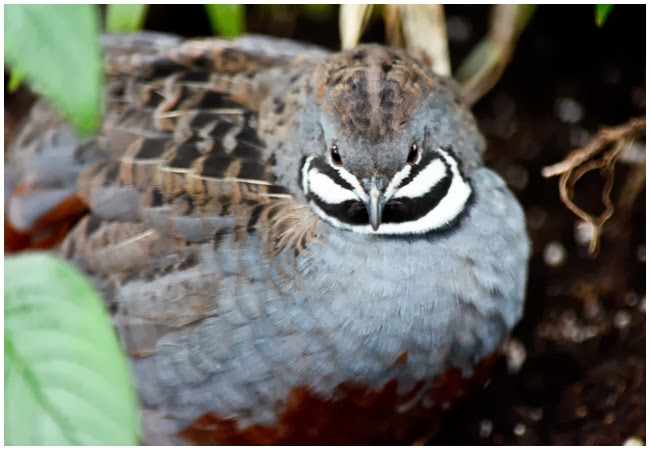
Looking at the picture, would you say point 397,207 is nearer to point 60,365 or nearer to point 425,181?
point 425,181

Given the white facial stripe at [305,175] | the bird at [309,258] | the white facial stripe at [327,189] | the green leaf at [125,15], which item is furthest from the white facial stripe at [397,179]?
the green leaf at [125,15]

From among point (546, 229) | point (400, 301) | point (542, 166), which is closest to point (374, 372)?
point (400, 301)

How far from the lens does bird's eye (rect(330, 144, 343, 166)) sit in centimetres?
233

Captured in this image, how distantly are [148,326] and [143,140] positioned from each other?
57 centimetres

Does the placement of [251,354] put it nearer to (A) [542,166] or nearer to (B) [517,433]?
(B) [517,433]

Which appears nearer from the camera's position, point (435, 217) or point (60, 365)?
point (60, 365)

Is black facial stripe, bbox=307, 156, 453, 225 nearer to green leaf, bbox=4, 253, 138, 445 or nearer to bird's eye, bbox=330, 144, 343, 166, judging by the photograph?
bird's eye, bbox=330, 144, 343, 166

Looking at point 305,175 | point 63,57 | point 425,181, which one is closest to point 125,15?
point 305,175

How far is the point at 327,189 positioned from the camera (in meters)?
2.43

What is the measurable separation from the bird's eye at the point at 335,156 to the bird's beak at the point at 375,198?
0.10 meters

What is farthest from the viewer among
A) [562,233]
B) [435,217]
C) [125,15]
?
[562,233]

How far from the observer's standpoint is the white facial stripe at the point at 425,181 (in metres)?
2.38

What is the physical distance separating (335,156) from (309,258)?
307 millimetres

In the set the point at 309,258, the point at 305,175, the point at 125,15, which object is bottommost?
the point at 309,258
